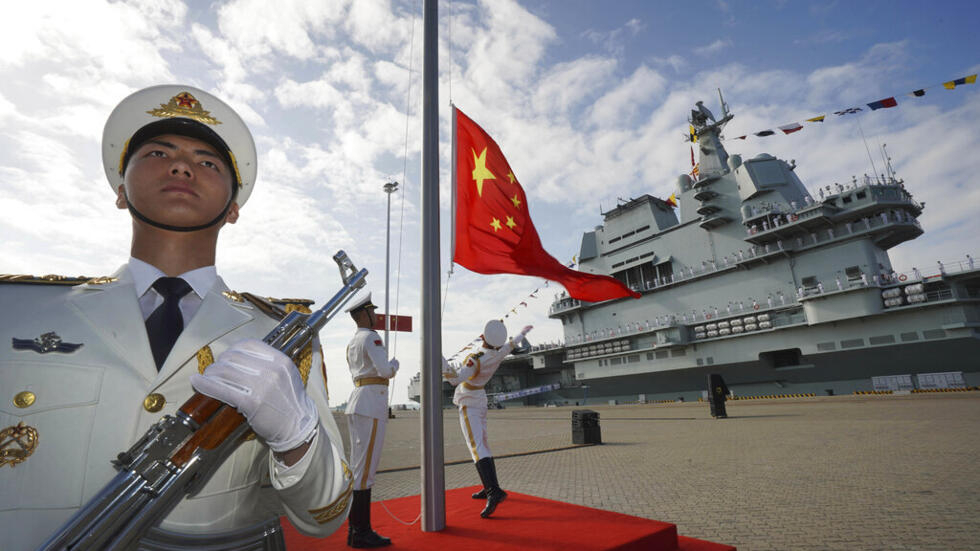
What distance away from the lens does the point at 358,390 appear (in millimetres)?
4469

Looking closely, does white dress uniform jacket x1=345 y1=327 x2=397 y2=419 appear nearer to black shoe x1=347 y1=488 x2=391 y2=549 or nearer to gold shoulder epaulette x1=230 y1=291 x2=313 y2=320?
black shoe x1=347 y1=488 x2=391 y2=549

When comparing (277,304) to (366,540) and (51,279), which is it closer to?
(51,279)

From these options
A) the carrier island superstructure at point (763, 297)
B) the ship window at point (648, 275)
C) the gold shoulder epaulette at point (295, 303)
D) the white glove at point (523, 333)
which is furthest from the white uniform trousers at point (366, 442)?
the ship window at point (648, 275)

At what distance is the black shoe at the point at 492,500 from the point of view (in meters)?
4.31

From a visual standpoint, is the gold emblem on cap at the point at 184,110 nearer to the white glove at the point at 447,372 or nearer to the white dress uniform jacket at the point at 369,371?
the white dress uniform jacket at the point at 369,371

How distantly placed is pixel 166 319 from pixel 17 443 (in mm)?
512

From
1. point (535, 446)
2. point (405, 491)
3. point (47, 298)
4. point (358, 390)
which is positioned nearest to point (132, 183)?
point (47, 298)

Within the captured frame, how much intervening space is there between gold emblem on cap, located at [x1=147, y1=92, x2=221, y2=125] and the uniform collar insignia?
983 millimetres

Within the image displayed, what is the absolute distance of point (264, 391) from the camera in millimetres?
1284

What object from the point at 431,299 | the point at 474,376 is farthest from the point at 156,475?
the point at 474,376

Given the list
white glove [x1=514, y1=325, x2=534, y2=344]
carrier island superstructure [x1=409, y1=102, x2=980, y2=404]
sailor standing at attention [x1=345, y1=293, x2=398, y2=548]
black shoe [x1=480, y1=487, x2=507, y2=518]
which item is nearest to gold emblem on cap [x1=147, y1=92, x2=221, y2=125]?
sailor standing at attention [x1=345, y1=293, x2=398, y2=548]

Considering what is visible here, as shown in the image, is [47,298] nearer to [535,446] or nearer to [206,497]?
[206,497]

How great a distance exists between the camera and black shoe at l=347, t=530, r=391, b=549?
3521 millimetres

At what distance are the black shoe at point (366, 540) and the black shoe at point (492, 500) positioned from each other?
1.11 m
